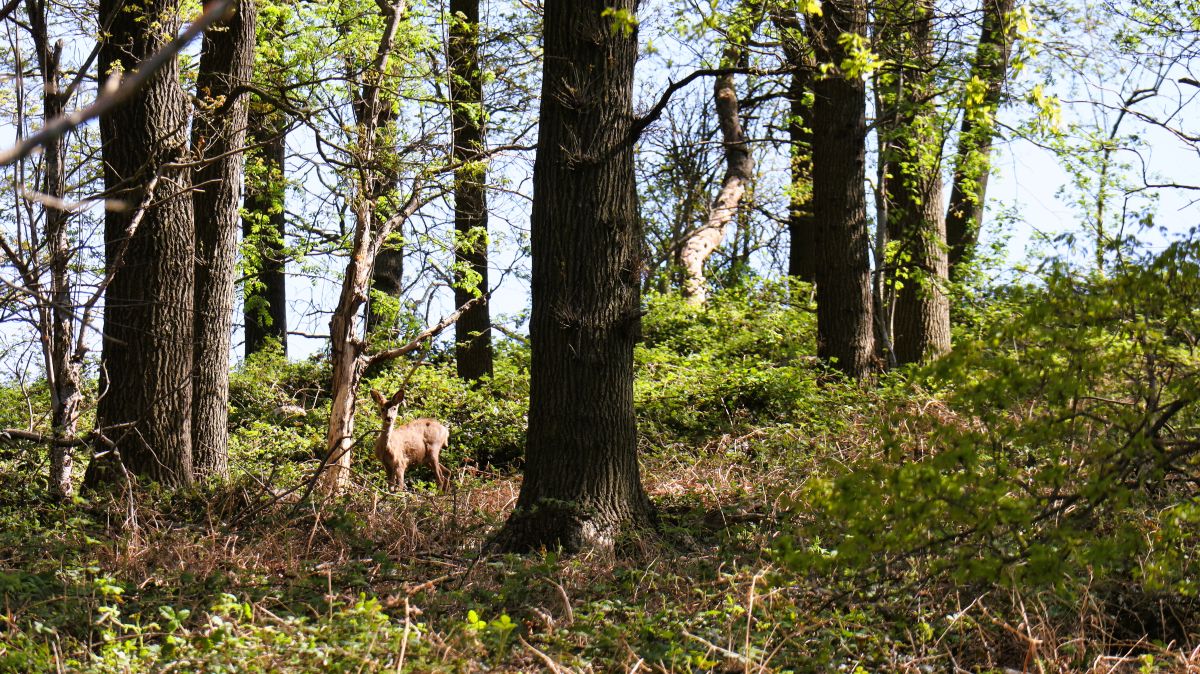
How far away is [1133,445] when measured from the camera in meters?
4.57

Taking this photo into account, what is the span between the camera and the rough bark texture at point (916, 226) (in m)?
13.2

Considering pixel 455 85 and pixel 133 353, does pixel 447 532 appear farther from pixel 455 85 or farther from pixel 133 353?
pixel 455 85

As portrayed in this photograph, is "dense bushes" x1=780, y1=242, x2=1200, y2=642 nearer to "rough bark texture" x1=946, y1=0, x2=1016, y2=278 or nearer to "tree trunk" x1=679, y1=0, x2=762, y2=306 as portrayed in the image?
"rough bark texture" x1=946, y1=0, x2=1016, y2=278

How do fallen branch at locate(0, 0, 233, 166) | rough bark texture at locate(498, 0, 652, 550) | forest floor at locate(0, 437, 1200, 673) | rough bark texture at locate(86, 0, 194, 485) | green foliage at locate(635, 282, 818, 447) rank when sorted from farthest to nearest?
green foliage at locate(635, 282, 818, 447)
rough bark texture at locate(86, 0, 194, 485)
rough bark texture at locate(498, 0, 652, 550)
forest floor at locate(0, 437, 1200, 673)
fallen branch at locate(0, 0, 233, 166)

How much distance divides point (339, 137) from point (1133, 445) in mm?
7842

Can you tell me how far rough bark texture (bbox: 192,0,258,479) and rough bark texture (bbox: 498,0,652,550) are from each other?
3.52 m

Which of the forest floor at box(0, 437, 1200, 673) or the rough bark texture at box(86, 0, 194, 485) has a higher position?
the rough bark texture at box(86, 0, 194, 485)

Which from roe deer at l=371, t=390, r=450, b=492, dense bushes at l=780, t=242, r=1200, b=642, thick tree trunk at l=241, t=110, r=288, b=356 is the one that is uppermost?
thick tree trunk at l=241, t=110, r=288, b=356

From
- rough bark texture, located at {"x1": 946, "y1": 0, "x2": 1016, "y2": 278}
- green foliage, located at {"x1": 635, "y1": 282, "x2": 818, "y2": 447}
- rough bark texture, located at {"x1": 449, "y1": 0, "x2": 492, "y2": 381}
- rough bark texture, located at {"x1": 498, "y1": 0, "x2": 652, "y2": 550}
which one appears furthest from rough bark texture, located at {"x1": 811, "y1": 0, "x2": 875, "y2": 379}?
rough bark texture, located at {"x1": 498, "y1": 0, "x2": 652, "y2": 550}

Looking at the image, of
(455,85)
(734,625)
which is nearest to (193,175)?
(455,85)

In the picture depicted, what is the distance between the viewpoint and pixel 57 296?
7.27 meters

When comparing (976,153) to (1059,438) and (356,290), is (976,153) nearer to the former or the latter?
(356,290)

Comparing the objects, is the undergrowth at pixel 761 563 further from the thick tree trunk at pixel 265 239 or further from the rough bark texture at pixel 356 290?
the thick tree trunk at pixel 265 239

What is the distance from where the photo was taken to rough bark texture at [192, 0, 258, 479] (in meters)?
9.45
